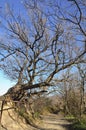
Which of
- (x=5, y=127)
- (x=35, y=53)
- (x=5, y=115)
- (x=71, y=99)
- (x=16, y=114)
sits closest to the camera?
(x=5, y=127)

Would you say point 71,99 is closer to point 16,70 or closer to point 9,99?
point 16,70

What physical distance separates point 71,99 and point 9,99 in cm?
3019

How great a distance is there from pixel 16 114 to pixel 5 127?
3.20 meters

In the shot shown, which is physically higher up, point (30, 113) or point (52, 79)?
point (52, 79)

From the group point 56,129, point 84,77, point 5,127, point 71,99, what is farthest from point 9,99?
point 71,99

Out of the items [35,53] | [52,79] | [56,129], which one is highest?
[35,53]

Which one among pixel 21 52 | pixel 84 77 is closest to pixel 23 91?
pixel 21 52

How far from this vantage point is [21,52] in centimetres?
2864

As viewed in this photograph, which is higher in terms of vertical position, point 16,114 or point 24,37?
point 24,37

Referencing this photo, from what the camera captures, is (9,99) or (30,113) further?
(30,113)

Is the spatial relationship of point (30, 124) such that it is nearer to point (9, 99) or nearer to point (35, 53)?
point (9, 99)

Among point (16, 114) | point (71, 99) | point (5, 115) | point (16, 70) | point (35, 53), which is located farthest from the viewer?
point (71, 99)

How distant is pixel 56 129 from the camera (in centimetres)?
2705

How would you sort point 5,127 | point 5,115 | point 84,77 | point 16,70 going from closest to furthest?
1. point 5,127
2. point 5,115
3. point 16,70
4. point 84,77
